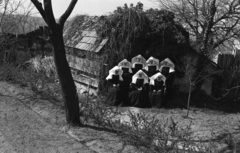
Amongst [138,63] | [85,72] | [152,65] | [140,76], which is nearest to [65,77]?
[140,76]

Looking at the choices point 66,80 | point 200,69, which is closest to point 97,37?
point 200,69

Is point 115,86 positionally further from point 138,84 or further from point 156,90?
point 156,90

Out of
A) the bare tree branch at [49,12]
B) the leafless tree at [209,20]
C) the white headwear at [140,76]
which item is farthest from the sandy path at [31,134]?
the leafless tree at [209,20]

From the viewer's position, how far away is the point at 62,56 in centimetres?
502

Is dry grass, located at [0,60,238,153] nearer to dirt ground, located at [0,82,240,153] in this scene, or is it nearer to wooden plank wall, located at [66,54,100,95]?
dirt ground, located at [0,82,240,153]

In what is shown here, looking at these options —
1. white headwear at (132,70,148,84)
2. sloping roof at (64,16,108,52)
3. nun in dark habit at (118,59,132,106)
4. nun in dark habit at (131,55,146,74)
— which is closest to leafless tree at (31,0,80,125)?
white headwear at (132,70,148,84)

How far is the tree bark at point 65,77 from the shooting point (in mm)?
4941

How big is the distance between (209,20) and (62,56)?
6.30 m

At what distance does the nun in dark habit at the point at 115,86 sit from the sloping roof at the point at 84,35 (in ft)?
4.99

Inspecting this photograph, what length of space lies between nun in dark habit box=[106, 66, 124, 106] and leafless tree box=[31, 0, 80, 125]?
263cm

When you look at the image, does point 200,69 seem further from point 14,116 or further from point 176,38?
point 14,116

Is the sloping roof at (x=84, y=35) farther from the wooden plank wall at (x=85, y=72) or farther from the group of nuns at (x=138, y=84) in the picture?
the group of nuns at (x=138, y=84)

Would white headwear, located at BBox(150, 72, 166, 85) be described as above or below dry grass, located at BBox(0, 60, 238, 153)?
above

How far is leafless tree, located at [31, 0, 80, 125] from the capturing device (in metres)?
4.84
